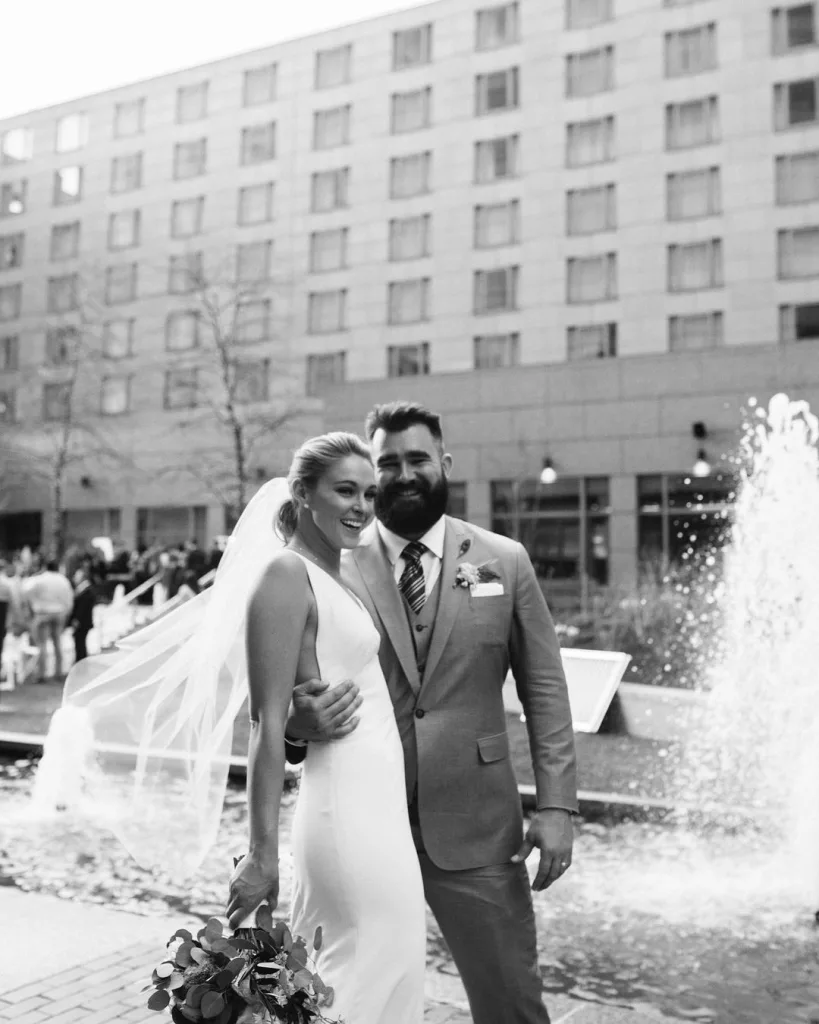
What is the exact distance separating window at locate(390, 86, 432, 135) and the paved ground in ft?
134

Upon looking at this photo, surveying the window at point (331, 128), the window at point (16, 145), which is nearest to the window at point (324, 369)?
the window at point (331, 128)

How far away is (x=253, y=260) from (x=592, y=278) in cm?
1601

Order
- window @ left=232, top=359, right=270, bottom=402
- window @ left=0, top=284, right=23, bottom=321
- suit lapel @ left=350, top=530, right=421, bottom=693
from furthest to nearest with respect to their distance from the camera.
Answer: window @ left=0, top=284, right=23, bottom=321
window @ left=232, top=359, right=270, bottom=402
suit lapel @ left=350, top=530, right=421, bottom=693

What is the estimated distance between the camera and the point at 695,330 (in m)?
36.1

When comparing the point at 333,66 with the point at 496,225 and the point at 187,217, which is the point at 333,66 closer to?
the point at 187,217

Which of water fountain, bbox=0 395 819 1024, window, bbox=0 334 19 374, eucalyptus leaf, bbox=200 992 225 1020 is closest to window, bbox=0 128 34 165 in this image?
window, bbox=0 334 19 374

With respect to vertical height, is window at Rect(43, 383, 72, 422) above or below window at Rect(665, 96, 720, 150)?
below

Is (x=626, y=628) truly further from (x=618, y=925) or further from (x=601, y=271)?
(x=601, y=271)

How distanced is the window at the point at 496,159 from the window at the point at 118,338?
18.4 metres

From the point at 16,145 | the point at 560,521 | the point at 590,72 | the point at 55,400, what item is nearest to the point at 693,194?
the point at 590,72

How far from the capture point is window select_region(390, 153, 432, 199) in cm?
4199

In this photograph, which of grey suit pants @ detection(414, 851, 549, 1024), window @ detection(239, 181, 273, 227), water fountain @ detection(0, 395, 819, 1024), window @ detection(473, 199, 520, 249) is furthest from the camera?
window @ detection(239, 181, 273, 227)

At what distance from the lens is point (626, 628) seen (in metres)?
16.2

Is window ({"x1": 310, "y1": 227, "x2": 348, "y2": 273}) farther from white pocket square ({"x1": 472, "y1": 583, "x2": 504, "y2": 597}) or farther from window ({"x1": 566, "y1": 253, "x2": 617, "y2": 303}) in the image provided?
white pocket square ({"x1": 472, "y1": 583, "x2": 504, "y2": 597})
